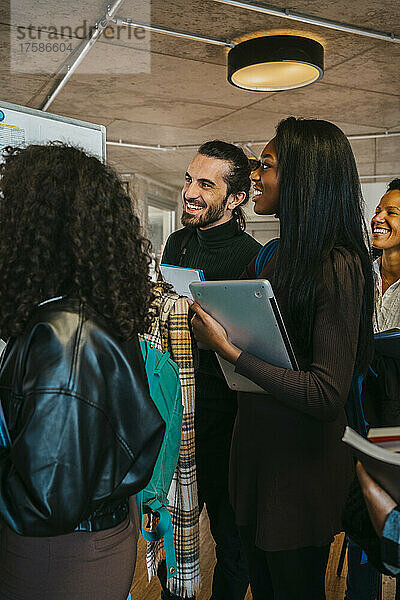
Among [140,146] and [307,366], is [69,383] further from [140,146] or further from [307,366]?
[140,146]

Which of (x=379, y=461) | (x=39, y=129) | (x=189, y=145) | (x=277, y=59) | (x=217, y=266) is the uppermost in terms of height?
(x=189, y=145)

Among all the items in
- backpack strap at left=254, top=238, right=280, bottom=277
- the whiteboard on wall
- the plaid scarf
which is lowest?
the plaid scarf

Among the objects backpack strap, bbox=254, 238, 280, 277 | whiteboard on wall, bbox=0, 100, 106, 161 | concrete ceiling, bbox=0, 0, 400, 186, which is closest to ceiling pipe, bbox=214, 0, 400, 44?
concrete ceiling, bbox=0, 0, 400, 186

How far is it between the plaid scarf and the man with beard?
0.10m

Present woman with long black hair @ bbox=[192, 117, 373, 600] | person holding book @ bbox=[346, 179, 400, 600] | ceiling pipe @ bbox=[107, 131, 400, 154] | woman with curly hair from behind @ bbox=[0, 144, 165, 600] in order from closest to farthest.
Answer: woman with curly hair from behind @ bbox=[0, 144, 165, 600]
woman with long black hair @ bbox=[192, 117, 373, 600]
person holding book @ bbox=[346, 179, 400, 600]
ceiling pipe @ bbox=[107, 131, 400, 154]

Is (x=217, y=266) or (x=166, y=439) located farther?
(x=217, y=266)

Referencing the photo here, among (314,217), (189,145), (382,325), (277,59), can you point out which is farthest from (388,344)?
(189,145)

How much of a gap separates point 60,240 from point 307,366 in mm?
690

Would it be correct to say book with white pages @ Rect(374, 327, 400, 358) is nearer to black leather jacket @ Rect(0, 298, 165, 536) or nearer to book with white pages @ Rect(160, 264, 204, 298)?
book with white pages @ Rect(160, 264, 204, 298)

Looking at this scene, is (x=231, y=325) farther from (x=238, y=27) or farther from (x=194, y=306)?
(x=238, y=27)

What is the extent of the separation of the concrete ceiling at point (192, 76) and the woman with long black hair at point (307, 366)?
2.52 metres

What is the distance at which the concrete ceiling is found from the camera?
144 inches

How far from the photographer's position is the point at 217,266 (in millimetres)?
2213

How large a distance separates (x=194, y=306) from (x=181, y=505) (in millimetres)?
584
